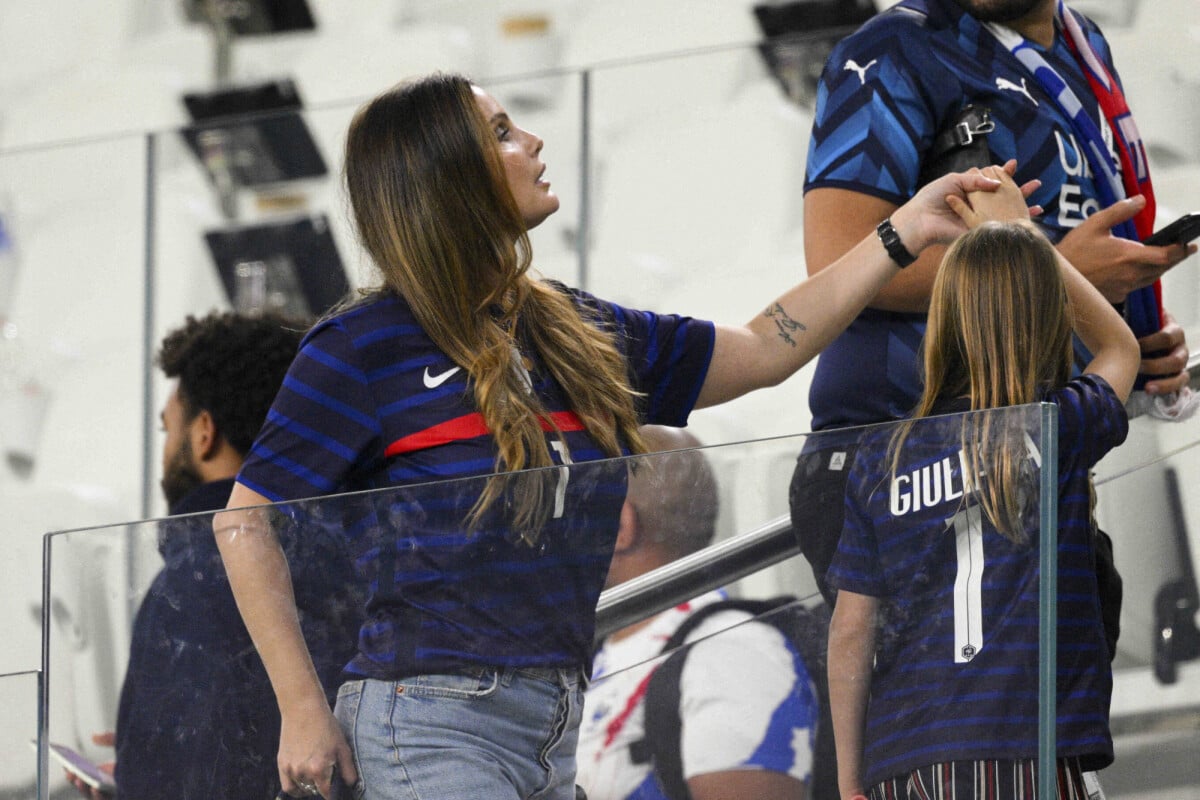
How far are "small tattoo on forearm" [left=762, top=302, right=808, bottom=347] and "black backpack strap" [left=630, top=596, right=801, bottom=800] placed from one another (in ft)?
1.00

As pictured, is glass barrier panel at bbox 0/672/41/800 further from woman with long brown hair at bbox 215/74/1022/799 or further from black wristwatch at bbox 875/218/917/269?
black wristwatch at bbox 875/218/917/269

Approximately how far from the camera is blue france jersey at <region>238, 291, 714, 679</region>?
3.05 ft

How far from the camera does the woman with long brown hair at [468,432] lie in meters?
0.93

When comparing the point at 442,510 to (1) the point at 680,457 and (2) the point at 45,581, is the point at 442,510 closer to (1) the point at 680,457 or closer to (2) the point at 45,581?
(1) the point at 680,457

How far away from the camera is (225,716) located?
3.17ft

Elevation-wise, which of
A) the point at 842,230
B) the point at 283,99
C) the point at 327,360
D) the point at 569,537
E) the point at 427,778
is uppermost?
the point at 283,99

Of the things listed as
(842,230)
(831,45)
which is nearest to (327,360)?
(842,230)

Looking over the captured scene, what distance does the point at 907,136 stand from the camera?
4.01 ft

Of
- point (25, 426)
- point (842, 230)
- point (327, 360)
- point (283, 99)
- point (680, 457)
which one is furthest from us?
point (283, 99)

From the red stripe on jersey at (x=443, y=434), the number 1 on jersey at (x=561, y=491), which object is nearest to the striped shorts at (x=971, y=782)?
the number 1 on jersey at (x=561, y=491)

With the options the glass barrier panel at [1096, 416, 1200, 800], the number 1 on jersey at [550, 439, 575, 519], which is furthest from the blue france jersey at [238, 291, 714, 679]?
the glass barrier panel at [1096, 416, 1200, 800]

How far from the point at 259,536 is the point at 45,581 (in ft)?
0.46

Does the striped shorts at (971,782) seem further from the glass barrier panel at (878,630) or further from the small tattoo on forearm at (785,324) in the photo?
the small tattoo on forearm at (785,324)

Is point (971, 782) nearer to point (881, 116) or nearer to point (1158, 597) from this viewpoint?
point (1158, 597)
